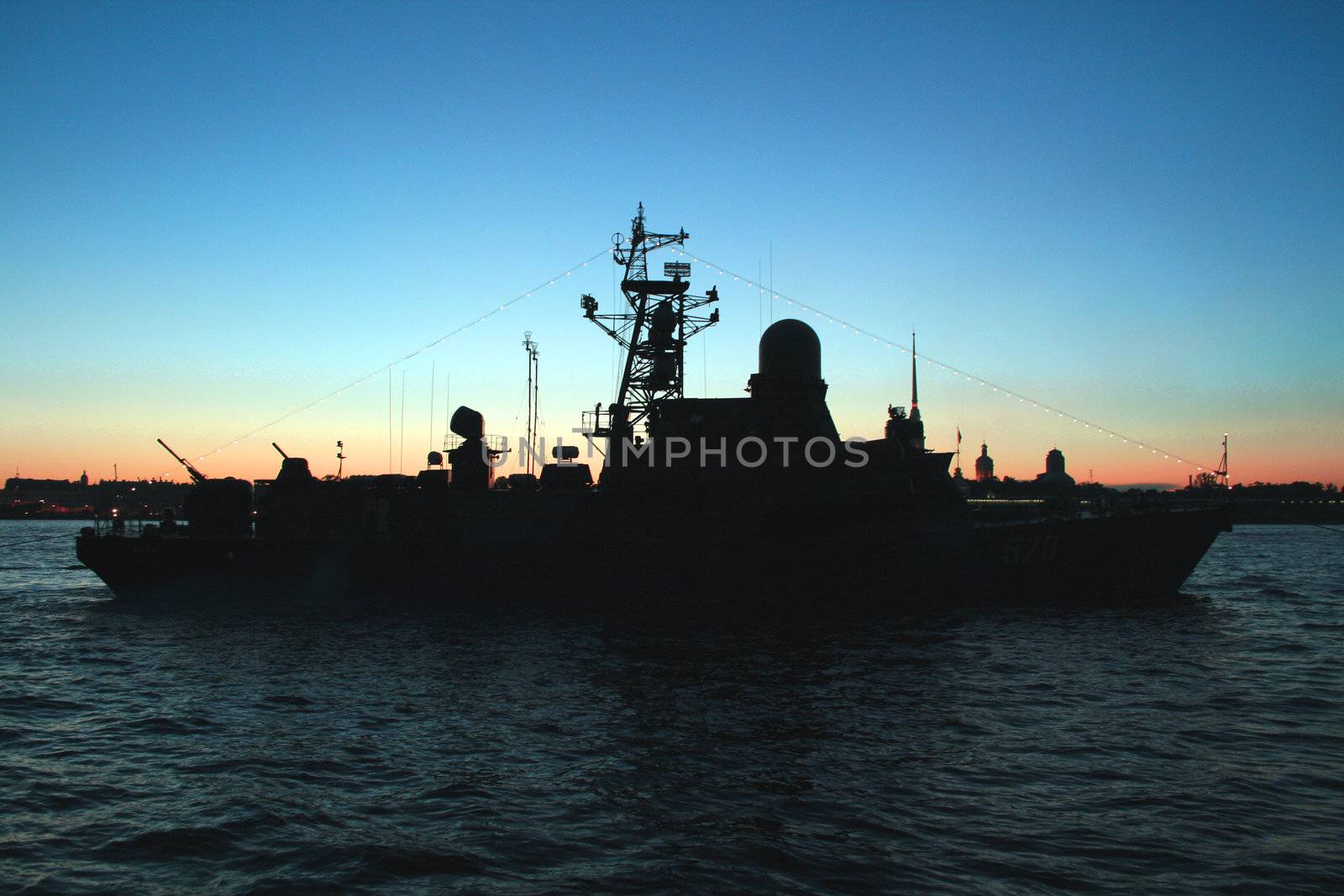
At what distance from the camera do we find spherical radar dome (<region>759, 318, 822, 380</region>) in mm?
26297

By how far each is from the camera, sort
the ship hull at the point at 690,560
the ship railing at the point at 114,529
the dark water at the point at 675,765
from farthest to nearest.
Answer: the ship railing at the point at 114,529
the ship hull at the point at 690,560
the dark water at the point at 675,765

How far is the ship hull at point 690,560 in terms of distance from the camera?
894 inches

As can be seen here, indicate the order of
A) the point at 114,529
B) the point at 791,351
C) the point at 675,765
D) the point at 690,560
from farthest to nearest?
the point at 791,351 < the point at 114,529 < the point at 690,560 < the point at 675,765

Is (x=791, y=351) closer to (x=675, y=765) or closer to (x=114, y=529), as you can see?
(x=675, y=765)

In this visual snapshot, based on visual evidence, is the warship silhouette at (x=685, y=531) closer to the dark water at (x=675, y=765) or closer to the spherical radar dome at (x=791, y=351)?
the spherical radar dome at (x=791, y=351)

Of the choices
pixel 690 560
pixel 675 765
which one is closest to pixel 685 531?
pixel 690 560

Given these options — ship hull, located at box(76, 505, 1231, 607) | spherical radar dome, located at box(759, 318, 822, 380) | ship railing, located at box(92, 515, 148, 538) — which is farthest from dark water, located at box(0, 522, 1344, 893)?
spherical radar dome, located at box(759, 318, 822, 380)

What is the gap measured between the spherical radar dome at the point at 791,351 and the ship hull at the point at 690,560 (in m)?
5.62

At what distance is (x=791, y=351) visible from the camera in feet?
86.7

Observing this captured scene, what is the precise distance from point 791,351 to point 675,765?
19.4 m

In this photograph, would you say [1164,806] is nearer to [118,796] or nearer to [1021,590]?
[118,796]

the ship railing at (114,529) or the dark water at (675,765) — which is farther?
the ship railing at (114,529)

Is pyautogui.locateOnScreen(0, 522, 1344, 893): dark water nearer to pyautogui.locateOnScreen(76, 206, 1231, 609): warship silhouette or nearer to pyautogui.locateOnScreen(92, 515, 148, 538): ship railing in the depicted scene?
pyautogui.locateOnScreen(76, 206, 1231, 609): warship silhouette

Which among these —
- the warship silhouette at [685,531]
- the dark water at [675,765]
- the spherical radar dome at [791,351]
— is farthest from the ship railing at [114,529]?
the spherical radar dome at [791,351]
